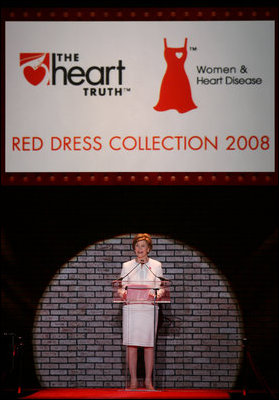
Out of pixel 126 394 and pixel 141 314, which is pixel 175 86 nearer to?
pixel 141 314

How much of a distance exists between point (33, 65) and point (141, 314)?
10.9 ft

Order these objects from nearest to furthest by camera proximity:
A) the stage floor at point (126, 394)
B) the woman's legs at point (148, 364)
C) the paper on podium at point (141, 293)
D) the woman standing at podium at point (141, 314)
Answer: the stage floor at point (126, 394)
the paper on podium at point (141, 293)
the woman standing at podium at point (141, 314)
the woman's legs at point (148, 364)

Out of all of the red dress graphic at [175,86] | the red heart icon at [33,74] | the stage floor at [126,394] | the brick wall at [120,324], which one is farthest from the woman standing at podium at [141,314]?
the red heart icon at [33,74]

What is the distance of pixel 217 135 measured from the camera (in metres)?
6.70

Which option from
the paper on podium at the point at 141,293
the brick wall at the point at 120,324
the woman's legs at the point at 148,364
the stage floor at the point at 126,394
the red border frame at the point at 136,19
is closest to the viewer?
the stage floor at the point at 126,394

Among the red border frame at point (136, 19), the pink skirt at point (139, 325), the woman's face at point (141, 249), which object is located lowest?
the pink skirt at point (139, 325)

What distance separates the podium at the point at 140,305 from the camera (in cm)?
589

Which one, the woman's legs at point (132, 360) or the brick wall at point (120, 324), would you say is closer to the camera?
the woman's legs at point (132, 360)

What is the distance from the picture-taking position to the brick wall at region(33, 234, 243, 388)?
22.4ft

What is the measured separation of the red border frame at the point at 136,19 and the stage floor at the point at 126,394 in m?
2.41

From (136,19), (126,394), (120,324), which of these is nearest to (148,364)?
(126,394)

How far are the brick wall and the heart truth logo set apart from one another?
7.19 feet

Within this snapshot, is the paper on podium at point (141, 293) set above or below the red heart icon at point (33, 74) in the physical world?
below

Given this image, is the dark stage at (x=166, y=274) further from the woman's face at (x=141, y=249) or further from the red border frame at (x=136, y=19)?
the woman's face at (x=141, y=249)
